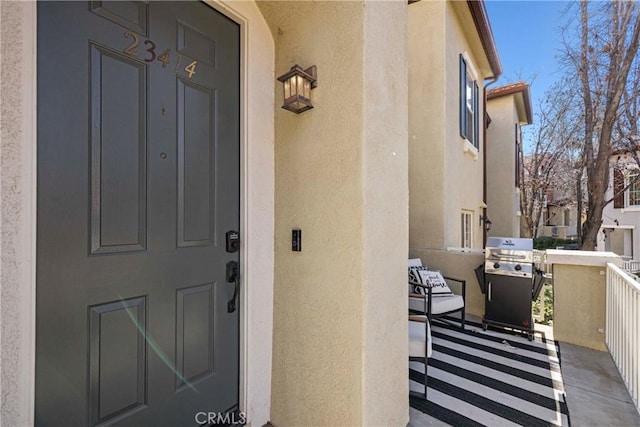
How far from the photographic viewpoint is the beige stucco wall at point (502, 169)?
360 inches

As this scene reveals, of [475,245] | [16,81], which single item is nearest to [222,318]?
[16,81]

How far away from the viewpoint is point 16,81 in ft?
3.44

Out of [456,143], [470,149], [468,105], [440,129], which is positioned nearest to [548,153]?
[468,105]

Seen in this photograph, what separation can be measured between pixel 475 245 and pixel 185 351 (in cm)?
699

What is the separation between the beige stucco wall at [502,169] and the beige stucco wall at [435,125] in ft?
15.1

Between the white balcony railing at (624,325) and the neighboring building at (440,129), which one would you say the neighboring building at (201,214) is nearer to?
the white balcony railing at (624,325)

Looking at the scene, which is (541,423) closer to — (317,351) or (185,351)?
(317,351)

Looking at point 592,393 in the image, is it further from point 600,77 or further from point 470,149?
point 600,77

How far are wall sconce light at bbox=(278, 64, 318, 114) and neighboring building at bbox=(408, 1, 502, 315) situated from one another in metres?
3.76

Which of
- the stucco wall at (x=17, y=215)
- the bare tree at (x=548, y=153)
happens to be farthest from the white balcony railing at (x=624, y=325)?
the bare tree at (x=548, y=153)

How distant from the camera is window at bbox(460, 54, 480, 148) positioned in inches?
227

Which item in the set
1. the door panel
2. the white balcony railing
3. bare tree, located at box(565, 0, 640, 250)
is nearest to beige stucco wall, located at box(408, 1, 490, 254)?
the white balcony railing

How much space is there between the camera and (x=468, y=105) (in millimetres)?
6285

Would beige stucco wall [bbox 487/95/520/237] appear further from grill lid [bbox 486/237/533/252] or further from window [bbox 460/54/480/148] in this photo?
grill lid [bbox 486/237/533/252]
